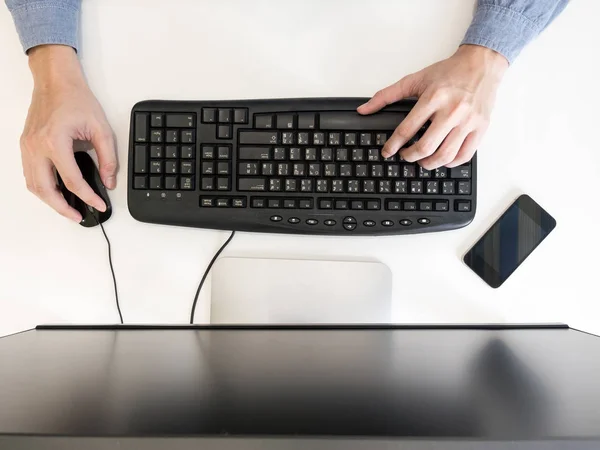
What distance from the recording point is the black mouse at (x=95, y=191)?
0.63m

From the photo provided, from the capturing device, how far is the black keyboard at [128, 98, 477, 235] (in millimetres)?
602

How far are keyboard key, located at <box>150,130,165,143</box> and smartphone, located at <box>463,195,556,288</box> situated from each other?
0.45 meters

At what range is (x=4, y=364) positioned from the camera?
0.40 meters

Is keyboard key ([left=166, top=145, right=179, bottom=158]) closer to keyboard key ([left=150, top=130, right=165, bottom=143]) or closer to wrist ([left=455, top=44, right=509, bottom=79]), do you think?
keyboard key ([left=150, top=130, right=165, bottom=143])

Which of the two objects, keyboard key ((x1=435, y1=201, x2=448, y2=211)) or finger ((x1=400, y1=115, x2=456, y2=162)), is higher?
finger ((x1=400, y1=115, x2=456, y2=162))

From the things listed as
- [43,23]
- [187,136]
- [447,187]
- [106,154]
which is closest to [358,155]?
[447,187]

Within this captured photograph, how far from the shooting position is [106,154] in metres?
0.62

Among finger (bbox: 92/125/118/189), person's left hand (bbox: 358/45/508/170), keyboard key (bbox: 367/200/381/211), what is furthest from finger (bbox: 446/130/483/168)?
finger (bbox: 92/125/118/189)

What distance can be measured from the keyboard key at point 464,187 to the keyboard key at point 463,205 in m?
0.01

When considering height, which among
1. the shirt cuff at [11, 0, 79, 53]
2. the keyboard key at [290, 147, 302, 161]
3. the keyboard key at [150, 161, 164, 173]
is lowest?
the keyboard key at [150, 161, 164, 173]

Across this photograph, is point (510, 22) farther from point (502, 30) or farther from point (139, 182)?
point (139, 182)

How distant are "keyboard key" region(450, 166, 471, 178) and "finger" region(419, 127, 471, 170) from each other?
2 cm

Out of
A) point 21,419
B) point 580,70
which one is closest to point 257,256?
point 21,419

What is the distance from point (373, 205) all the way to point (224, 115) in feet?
0.75
